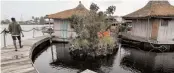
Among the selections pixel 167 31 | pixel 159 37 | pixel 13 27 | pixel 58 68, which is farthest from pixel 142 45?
pixel 13 27

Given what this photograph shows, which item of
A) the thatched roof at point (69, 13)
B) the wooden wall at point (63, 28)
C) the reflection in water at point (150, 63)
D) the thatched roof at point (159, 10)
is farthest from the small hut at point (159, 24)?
the wooden wall at point (63, 28)

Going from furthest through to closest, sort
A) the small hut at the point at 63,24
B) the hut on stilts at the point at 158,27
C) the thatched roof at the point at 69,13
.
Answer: the small hut at the point at 63,24 < the thatched roof at the point at 69,13 < the hut on stilts at the point at 158,27

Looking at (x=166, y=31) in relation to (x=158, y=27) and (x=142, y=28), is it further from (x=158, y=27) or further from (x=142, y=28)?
(x=142, y=28)

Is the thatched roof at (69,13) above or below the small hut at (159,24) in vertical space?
above

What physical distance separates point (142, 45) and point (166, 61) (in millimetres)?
4580

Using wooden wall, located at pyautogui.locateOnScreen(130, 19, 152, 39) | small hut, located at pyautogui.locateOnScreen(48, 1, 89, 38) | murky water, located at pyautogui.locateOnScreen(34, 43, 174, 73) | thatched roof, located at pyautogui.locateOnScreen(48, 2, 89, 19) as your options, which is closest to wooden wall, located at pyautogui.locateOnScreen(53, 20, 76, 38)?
small hut, located at pyautogui.locateOnScreen(48, 1, 89, 38)

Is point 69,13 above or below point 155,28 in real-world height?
above

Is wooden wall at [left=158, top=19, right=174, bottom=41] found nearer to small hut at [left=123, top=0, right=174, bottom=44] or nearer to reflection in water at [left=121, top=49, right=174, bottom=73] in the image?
small hut at [left=123, top=0, right=174, bottom=44]

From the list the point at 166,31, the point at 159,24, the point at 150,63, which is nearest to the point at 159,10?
the point at 159,24

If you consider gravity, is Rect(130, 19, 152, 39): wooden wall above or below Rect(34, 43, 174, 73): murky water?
above

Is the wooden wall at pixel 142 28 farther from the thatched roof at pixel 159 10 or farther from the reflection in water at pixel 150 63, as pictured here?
the reflection in water at pixel 150 63

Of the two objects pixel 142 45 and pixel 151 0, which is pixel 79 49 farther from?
pixel 151 0

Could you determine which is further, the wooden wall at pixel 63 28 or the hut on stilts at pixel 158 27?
the wooden wall at pixel 63 28

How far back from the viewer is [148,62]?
11039 millimetres
